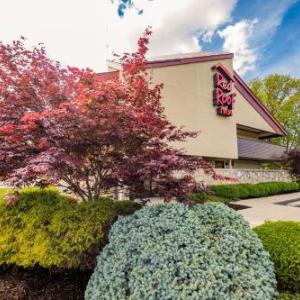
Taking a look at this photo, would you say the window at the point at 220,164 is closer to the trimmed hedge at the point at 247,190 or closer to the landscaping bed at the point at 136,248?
the trimmed hedge at the point at 247,190

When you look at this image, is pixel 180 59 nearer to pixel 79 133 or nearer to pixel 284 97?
pixel 79 133

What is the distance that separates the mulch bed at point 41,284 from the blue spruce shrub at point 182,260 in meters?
0.96

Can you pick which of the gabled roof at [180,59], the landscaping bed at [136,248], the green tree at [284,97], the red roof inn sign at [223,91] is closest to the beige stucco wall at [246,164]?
the red roof inn sign at [223,91]

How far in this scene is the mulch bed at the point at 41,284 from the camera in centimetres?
334

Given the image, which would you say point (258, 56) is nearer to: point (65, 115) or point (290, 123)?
point (65, 115)

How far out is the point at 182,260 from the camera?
95.9 inches

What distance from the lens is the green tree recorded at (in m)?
31.3

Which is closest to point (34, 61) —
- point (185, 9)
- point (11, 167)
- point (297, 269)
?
point (11, 167)

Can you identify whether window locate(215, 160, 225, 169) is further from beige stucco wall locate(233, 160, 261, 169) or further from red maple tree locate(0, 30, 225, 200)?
red maple tree locate(0, 30, 225, 200)

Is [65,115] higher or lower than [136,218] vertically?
higher

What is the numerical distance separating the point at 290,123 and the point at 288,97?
3.57 metres

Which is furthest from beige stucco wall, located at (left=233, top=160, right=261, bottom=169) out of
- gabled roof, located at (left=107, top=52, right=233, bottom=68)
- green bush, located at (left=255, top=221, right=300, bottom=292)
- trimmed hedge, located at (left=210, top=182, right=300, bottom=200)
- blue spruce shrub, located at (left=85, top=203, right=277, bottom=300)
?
blue spruce shrub, located at (left=85, top=203, right=277, bottom=300)

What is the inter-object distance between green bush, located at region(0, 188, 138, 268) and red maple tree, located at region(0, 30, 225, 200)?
447mm

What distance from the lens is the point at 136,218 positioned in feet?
10.1
